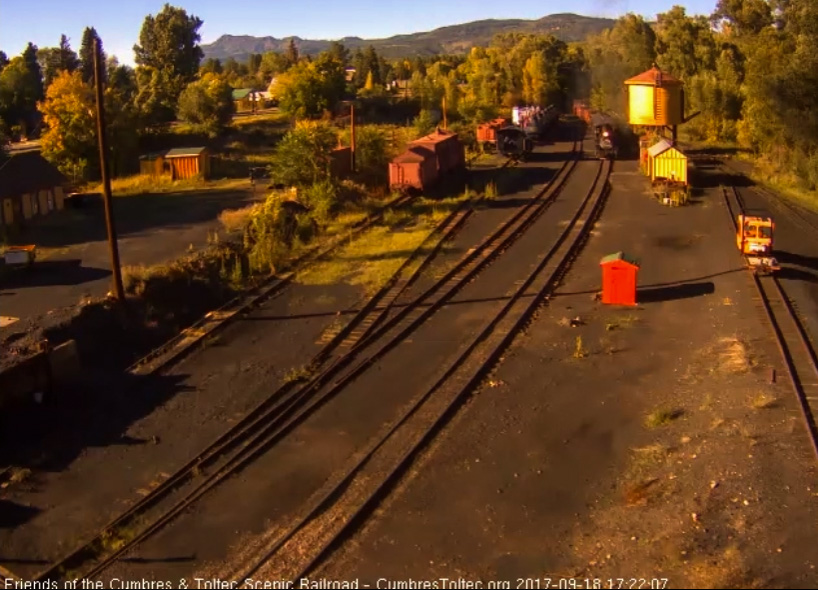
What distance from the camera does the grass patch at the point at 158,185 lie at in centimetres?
3781

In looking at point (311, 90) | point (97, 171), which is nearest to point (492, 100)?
point (311, 90)

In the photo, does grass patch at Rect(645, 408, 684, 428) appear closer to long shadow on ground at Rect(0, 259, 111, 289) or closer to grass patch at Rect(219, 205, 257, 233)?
long shadow on ground at Rect(0, 259, 111, 289)

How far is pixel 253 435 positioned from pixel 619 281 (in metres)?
9.56

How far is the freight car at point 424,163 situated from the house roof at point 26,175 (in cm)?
1297

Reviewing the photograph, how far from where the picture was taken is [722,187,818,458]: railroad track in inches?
498

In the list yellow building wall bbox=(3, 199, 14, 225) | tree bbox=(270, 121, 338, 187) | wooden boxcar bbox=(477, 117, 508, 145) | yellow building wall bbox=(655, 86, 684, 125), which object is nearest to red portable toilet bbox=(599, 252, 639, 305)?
tree bbox=(270, 121, 338, 187)

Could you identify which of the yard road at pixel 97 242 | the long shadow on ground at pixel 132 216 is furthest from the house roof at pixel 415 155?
the long shadow on ground at pixel 132 216

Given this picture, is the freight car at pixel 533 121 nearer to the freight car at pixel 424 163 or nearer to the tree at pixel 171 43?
the freight car at pixel 424 163

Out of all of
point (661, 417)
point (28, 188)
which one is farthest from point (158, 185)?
point (661, 417)

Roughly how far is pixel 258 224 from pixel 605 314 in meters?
11.5

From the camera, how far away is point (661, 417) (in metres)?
12.5

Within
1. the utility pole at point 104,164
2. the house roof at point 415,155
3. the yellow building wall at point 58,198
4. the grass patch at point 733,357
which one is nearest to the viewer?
the grass patch at point 733,357

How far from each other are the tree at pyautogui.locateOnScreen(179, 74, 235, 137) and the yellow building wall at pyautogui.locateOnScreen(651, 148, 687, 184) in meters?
33.2

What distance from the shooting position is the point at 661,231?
2642cm
